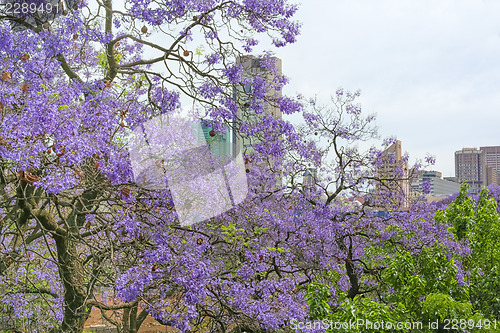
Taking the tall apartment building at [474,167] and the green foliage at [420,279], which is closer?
the green foliage at [420,279]

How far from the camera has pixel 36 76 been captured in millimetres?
6391

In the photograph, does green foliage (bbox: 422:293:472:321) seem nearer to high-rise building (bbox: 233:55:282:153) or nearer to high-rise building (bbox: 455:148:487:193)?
high-rise building (bbox: 233:55:282:153)

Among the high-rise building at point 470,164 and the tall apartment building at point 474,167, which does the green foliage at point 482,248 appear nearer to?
the tall apartment building at point 474,167

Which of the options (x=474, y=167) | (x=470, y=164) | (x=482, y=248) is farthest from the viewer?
(x=470, y=164)

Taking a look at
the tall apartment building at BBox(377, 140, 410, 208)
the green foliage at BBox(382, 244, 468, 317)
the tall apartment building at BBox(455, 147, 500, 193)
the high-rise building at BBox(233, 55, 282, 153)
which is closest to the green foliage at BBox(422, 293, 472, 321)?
the green foliage at BBox(382, 244, 468, 317)

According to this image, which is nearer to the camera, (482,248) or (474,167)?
(482,248)

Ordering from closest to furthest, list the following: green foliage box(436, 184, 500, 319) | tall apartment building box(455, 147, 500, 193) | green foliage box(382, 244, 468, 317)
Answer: green foliage box(382, 244, 468, 317) → green foliage box(436, 184, 500, 319) → tall apartment building box(455, 147, 500, 193)

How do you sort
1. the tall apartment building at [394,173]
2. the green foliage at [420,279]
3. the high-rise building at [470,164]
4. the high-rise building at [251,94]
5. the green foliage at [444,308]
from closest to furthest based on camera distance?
1. the green foliage at [444,308]
2. the green foliage at [420,279]
3. the high-rise building at [251,94]
4. the tall apartment building at [394,173]
5. the high-rise building at [470,164]

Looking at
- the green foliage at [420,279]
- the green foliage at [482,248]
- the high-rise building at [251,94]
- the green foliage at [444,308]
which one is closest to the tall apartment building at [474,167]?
the green foliage at [482,248]

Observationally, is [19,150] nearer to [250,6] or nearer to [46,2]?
[46,2]

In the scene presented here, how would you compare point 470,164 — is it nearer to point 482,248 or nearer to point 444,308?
point 482,248

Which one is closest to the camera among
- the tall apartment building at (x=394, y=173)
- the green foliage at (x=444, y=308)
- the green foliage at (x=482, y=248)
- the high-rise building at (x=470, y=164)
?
the green foliage at (x=444, y=308)

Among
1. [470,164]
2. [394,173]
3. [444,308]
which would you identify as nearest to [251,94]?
[444,308]

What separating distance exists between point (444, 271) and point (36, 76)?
578 centimetres
